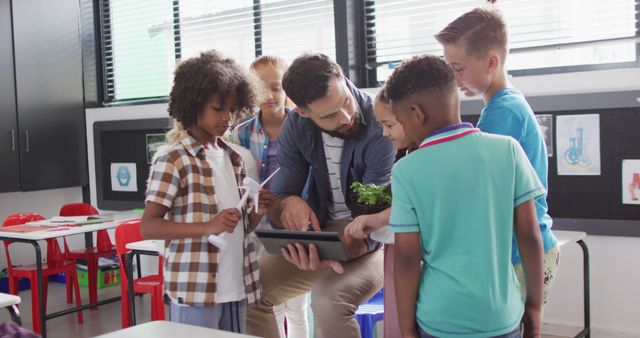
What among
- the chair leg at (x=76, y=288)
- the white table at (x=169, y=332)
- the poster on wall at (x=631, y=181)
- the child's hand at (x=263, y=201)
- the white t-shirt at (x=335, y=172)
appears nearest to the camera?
the white table at (x=169, y=332)

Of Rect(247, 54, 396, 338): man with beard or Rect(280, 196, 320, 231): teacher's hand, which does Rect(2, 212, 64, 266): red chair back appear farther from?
Rect(280, 196, 320, 231): teacher's hand

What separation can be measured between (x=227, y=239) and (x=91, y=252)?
8.60 ft

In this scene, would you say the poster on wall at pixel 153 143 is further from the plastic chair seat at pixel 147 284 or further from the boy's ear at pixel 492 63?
the boy's ear at pixel 492 63

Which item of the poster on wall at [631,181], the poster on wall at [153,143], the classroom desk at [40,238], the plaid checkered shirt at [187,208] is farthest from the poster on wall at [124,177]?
the poster on wall at [631,181]

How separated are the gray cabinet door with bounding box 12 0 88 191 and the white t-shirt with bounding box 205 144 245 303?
10.9ft

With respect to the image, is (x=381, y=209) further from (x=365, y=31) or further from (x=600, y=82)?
(x=365, y=31)

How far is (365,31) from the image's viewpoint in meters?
4.05

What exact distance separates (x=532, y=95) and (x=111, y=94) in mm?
3390

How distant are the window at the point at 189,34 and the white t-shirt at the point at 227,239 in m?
2.20

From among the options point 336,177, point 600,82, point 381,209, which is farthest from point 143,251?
point 600,82

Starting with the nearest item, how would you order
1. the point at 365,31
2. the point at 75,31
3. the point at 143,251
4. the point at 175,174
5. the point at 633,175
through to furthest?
the point at 175,174 < the point at 633,175 < the point at 143,251 < the point at 365,31 < the point at 75,31

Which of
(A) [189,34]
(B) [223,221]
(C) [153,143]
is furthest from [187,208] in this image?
(A) [189,34]

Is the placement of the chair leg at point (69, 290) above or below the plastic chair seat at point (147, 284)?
below

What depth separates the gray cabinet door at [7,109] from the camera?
15.5ft
